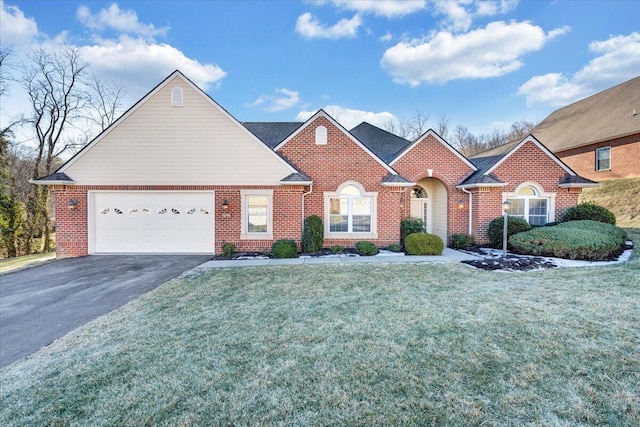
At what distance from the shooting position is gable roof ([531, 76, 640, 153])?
1989cm

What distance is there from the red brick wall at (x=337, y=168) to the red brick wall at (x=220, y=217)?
3.09 feet

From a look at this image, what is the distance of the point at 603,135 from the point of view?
20547 millimetres

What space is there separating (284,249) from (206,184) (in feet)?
13.7

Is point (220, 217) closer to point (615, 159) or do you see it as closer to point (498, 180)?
point (498, 180)

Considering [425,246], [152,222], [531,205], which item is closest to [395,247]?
[425,246]

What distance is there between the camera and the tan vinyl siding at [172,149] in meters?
11.4

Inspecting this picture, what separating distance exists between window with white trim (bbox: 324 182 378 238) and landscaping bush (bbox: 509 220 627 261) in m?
5.54

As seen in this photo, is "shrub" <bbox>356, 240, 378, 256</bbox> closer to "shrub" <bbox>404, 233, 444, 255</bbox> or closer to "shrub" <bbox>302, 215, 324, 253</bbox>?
"shrub" <bbox>404, 233, 444, 255</bbox>

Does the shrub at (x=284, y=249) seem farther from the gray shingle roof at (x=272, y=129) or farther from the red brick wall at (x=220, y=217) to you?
the gray shingle roof at (x=272, y=129)

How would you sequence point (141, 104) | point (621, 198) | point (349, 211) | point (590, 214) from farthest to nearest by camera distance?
point (621, 198)
point (590, 214)
point (349, 211)
point (141, 104)

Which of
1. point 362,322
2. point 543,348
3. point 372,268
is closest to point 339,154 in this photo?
point 372,268

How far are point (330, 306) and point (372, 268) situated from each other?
140 inches

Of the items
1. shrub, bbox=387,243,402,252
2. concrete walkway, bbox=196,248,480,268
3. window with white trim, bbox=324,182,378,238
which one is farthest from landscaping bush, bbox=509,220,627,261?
window with white trim, bbox=324,182,378,238

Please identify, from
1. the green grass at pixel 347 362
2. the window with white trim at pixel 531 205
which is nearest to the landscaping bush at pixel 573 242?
the window with white trim at pixel 531 205
